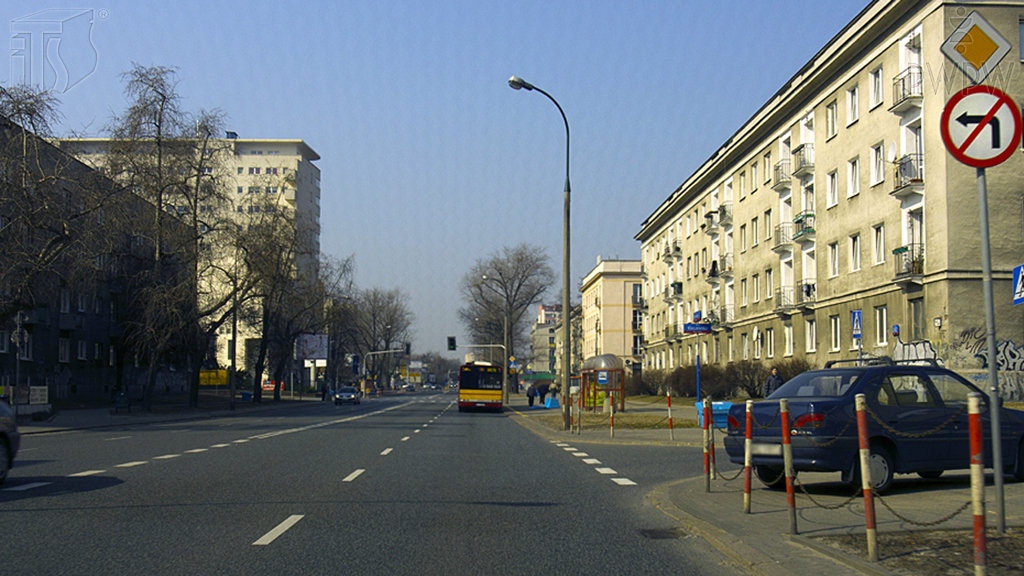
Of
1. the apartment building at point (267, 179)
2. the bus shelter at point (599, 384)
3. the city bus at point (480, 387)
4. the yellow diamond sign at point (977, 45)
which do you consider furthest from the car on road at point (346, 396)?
the yellow diamond sign at point (977, 45)

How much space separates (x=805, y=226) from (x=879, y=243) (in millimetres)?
7547

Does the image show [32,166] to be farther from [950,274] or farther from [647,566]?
[950,274]

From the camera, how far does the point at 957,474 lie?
12.8m

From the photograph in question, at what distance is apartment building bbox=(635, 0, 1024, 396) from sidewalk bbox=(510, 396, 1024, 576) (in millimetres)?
14988

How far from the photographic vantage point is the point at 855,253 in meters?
→ 37.5

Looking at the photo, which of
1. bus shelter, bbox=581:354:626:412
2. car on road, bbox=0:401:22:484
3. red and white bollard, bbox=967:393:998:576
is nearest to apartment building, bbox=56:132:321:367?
bus shelter, bbox=581:354:626:412

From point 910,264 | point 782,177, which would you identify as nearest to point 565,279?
point 910,264

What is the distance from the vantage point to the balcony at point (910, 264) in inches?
1227

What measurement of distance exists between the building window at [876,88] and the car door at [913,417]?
26.7 m

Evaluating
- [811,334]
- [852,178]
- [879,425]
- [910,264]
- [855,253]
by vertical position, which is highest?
[852,178]

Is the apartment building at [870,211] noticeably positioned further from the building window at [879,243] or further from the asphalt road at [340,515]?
the asphalt road at [340,515]

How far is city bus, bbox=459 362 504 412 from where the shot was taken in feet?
157

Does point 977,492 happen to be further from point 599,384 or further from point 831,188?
point 831,188

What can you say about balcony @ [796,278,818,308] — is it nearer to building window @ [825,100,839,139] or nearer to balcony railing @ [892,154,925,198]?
building window @ [825,100,839,139]
